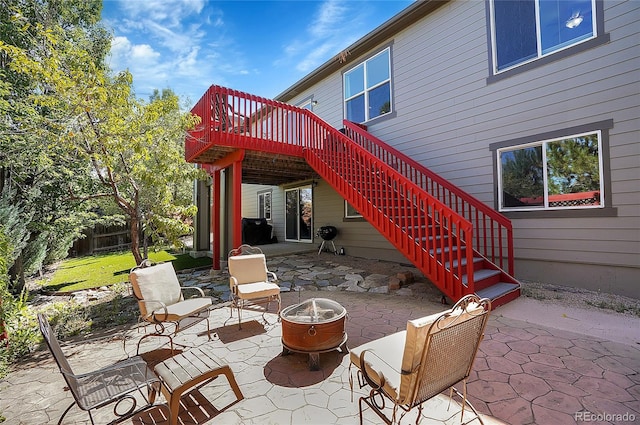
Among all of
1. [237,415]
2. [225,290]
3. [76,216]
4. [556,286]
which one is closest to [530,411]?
[237,415]

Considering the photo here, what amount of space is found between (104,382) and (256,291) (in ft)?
6.77

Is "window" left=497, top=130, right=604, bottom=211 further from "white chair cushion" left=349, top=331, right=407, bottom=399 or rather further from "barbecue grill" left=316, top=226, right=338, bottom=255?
"barbecue grill" left=316, top=226, right=338, bottom=255

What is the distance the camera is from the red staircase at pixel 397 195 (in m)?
4.28

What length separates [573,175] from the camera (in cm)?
482

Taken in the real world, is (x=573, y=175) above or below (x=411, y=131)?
below

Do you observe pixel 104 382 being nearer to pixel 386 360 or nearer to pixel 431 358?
pixel 386 360

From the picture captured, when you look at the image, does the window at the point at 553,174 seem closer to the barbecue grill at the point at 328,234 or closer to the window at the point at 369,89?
the window at the point at 369,89

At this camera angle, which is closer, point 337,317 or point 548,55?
point 337,317

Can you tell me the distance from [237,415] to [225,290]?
363cm

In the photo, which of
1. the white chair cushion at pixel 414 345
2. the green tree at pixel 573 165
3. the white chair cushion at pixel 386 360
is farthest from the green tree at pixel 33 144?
the green tree at pixel 573 165

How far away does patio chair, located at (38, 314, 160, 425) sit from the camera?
71.1 inches

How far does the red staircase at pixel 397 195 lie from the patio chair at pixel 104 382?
372 cm

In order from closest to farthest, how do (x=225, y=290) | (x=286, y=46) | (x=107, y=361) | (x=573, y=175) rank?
(x=107, y=361) < (x=573, y=175) < (x=225, y=290) < (x=286, y=46)

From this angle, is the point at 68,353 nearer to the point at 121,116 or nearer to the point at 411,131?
the point at 121,116
